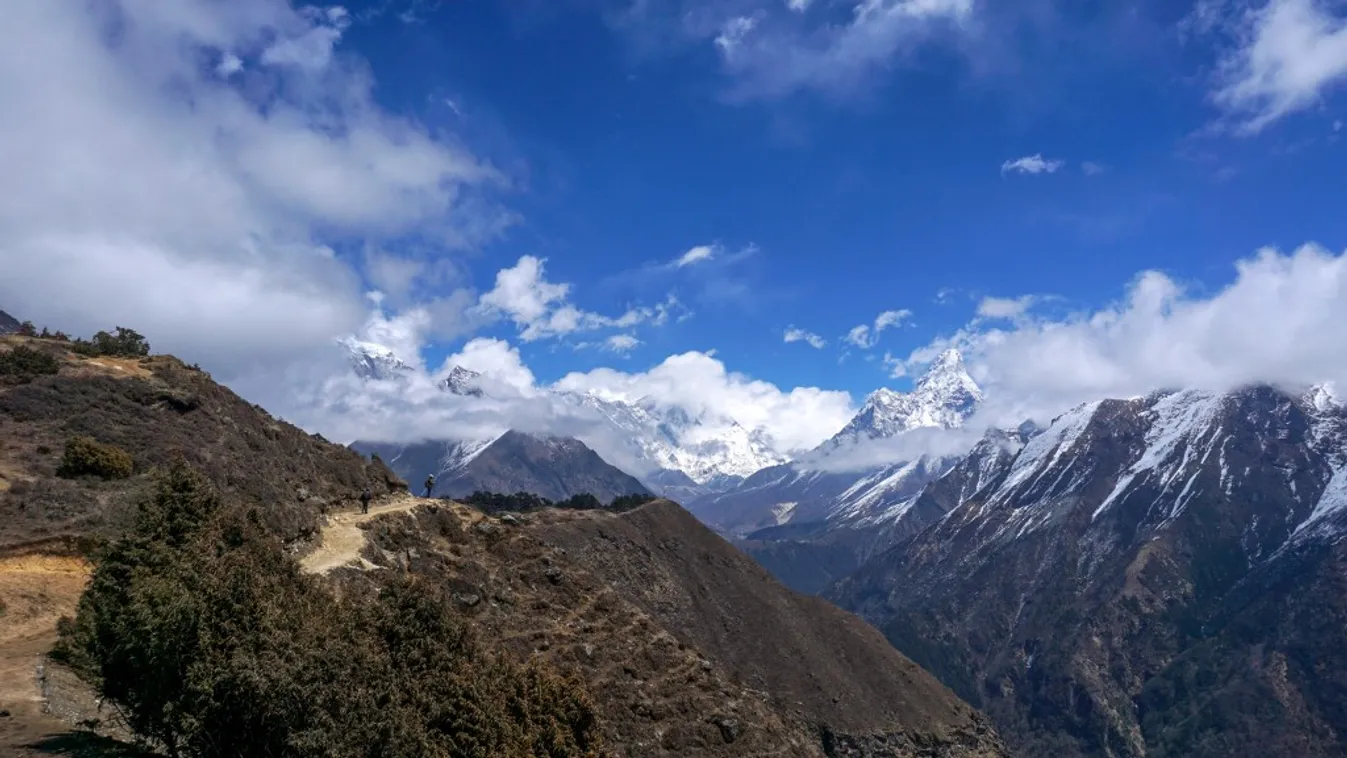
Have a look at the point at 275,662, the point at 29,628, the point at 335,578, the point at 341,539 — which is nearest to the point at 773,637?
the point at 341,539

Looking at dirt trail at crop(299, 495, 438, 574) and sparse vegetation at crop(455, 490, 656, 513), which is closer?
dirt trail at crop(299, 495, 438, 574)

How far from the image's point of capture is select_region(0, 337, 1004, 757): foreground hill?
2689 cm

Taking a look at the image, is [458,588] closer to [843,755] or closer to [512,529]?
[512,529]

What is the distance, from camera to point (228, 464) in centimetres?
6075

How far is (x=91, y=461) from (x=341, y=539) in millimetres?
16336

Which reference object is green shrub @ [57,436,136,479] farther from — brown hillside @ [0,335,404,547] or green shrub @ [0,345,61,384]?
green shrub @ [0,345,61,384]

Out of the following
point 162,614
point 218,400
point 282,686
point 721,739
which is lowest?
point 721,739

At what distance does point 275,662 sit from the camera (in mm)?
24094

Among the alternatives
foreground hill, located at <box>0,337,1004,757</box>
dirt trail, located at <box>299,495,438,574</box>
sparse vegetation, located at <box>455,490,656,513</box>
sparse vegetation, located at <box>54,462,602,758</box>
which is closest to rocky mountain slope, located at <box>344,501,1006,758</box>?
foreground hill, located at <box>0,337,1004,757</box>

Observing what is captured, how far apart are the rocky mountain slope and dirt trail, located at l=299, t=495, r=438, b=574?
55.3 inches

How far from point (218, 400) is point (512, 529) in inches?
1084

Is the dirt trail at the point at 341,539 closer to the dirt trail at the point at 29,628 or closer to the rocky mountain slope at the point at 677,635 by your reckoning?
the rocky mountain slope at the point at 677,635

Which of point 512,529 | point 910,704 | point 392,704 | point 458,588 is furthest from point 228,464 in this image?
point 910,704

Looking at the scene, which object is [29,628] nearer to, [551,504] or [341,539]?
[341,539]
